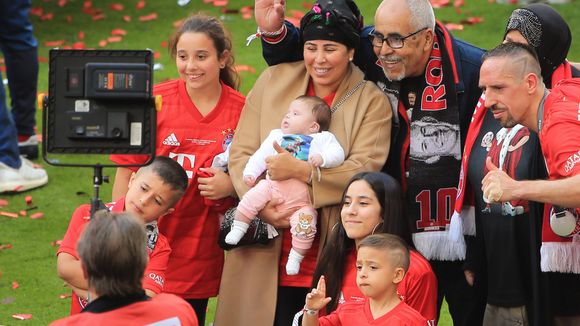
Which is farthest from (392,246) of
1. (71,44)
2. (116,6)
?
(116,6)

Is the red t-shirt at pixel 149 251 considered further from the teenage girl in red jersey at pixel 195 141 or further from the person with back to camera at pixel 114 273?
the person with back to camera at pixel 114 273

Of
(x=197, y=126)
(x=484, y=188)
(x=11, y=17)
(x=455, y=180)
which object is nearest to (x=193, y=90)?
(x=197, y=126)

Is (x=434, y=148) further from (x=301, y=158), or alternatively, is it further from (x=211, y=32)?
(x=211, y=32)

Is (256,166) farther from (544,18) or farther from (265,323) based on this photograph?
(544,18)

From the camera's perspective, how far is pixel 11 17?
8.21m

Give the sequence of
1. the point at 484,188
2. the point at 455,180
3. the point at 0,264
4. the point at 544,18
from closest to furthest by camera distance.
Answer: the point at 484,188
the point at 544,18
the point at 455,180
the point at 0,264

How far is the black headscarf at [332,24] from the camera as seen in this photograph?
5.06m

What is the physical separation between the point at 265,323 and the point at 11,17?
13.0 feet

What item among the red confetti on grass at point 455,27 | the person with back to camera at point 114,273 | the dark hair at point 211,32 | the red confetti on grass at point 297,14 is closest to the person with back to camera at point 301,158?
the dark hair at point 211,32

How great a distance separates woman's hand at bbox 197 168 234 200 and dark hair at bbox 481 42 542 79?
4.37ft

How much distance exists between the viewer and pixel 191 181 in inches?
208

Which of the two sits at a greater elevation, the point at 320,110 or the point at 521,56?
the point at 521,56

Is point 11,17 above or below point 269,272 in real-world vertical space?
above

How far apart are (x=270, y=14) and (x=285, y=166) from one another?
2.35ft
